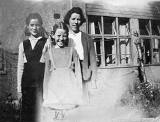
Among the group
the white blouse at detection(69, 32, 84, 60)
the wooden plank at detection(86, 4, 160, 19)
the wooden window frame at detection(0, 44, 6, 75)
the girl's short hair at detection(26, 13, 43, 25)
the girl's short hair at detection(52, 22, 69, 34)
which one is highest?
the wooden plank at detection(86, 4, 160, 19)

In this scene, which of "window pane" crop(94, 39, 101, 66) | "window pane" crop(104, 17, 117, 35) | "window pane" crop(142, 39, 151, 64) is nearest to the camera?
"window pane" crop(94, 39, 101, 66)

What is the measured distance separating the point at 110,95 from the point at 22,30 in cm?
196

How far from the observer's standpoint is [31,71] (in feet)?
16.3

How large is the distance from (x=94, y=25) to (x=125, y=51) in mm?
795

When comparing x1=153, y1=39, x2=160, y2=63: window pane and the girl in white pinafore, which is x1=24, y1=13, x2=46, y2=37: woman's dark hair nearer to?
the girl in white pinafore

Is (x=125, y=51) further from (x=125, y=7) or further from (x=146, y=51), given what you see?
(x=125, y=7)

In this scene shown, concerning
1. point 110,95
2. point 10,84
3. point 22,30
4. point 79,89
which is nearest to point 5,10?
point 22,30

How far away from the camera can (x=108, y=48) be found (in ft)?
18.0

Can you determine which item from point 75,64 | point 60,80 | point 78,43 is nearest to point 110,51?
point 78,43

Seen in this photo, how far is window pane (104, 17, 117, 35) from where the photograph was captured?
554 cm

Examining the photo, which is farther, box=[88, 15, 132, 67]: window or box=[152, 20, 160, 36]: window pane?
box=[152, 20, 160, 36]: window pane

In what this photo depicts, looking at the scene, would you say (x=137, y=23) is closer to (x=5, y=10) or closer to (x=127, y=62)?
(x=127, y=62)

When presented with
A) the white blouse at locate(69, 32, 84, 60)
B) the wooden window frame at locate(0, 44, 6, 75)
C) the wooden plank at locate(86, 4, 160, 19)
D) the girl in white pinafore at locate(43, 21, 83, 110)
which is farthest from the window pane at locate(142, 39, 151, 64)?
the wooden window frame at locate(0, 44, 6, 75)

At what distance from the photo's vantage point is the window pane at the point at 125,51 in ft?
18.3
